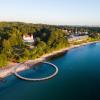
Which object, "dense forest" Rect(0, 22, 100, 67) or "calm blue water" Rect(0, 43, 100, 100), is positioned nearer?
"calm blue water" Rect(0, 43, 100, 100)

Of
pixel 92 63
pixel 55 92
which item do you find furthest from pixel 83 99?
pixel 92 63

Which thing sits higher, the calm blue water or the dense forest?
the dense forest

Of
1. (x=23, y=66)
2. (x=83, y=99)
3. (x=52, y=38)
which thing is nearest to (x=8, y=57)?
(x=23, y=66)

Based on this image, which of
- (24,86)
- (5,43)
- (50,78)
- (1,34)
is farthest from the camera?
(1,34)

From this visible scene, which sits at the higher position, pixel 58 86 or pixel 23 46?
pixel 23 46

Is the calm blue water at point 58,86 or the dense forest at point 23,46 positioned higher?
the dense forest at point 23,46

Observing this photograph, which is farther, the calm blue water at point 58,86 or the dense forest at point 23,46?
the dense forest at point 23,46

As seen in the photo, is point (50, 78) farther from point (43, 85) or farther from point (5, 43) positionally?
point (5, 43)

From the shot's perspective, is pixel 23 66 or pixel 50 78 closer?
pixel 50 78

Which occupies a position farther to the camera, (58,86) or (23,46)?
(23,46)

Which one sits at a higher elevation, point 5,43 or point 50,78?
point 5,43

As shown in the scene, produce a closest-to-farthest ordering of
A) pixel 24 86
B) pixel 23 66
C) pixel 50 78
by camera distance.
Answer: pixel 24 86 < pixel 50 78 < pixel 23 66
